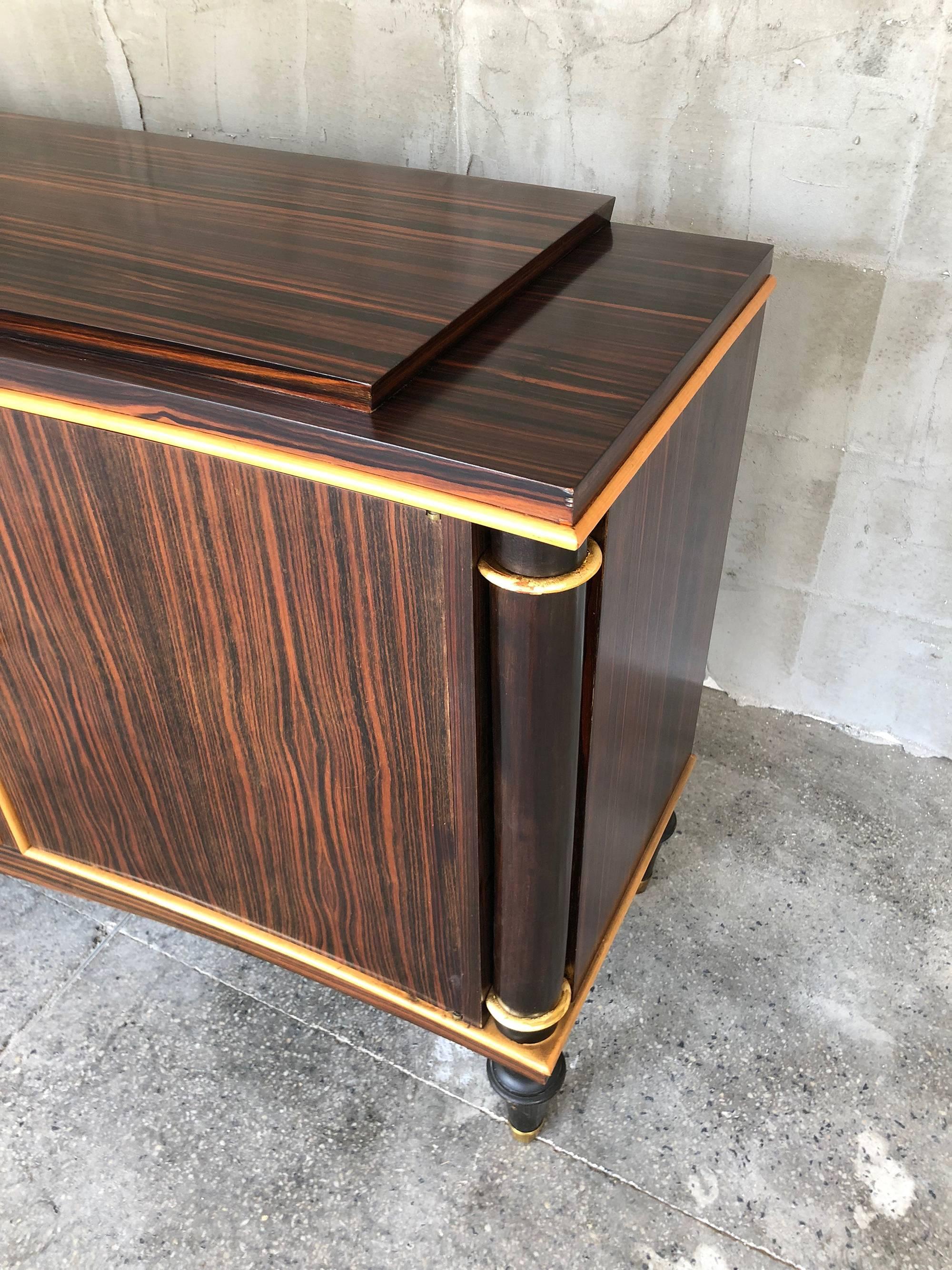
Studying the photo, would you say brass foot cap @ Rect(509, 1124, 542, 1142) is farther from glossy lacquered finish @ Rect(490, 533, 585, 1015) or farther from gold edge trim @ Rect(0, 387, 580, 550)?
gold edge trim @ Rect(0, 387, 580, 550)

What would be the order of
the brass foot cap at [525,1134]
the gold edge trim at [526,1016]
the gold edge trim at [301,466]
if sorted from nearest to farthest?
the gold edge trim at [301,466]
the gold edge trim at [526,1016]
the brass foot cap at [525,1134]

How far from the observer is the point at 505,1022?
2.68 feet

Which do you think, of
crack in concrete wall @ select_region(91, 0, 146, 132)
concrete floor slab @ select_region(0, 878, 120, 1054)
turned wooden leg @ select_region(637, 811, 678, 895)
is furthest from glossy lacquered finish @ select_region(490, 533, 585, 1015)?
crack in concrete wall @ select_region(91, 0, 146, 132)

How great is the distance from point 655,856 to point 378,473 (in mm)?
786

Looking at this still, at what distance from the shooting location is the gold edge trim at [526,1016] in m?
0.81

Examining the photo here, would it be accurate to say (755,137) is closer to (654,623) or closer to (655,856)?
(654,623)

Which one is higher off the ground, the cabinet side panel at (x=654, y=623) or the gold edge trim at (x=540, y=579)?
the gold edge trim at (x=540, y=579)

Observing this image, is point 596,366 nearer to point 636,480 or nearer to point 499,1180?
point 636,480

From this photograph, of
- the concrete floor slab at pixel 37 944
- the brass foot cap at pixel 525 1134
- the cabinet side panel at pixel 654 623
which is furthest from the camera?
the concrete floor slab at pixel 37 944

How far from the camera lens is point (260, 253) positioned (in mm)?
726

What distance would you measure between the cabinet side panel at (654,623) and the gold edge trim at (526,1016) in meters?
0.05

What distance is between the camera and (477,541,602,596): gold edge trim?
0.56m

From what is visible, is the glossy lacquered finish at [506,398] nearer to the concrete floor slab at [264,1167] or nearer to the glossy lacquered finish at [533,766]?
the glossy lacquered finish at [533,766]

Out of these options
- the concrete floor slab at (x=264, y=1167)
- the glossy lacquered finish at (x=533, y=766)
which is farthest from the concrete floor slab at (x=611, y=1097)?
the glossy lacquered finish at (x=533, y=766)
